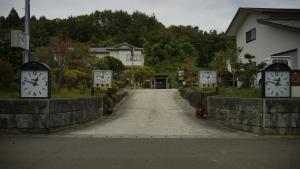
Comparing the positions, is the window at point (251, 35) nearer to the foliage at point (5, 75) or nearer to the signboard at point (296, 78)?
the signboard at point (296, 78)

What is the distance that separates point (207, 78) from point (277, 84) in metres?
6.45

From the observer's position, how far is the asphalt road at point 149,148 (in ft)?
25.1

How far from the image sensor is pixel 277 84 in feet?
40.9

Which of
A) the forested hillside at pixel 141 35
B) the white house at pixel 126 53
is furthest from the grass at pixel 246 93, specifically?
the white house at pixel 126 53

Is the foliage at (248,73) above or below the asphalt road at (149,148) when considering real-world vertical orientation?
above

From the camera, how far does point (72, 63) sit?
80.6 ft

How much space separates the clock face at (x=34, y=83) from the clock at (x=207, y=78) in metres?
8.16

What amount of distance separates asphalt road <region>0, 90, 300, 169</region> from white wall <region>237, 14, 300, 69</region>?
34.7 ft

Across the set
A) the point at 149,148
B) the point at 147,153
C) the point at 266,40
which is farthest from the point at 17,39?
the point at 266,40

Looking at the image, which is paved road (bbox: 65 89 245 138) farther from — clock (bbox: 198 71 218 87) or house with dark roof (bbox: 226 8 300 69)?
house with dark roof (bbox: 226 8 300 69)

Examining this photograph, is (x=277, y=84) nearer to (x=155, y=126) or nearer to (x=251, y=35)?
(x=155, y=126)

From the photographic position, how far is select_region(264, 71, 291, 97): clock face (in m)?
12.4

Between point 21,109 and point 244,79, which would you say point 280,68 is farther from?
point 21,109

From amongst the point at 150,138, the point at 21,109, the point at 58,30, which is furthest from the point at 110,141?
the point at 58,30
